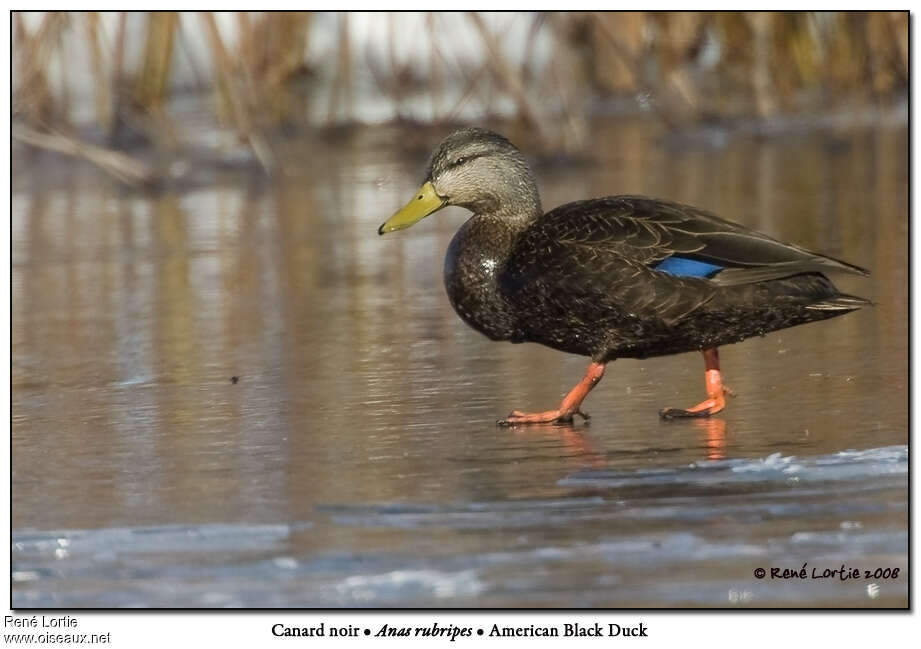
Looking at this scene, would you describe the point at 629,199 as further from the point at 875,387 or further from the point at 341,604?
the point at 341,604

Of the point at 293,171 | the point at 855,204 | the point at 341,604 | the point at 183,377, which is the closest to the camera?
the point at 341,604

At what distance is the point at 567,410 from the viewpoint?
18.2ft

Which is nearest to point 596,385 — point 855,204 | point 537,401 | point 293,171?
point 537,401

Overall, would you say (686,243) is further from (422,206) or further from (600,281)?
(422,206)

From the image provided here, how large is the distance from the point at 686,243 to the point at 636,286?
0.65ft

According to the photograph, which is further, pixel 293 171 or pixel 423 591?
pixel 293 171

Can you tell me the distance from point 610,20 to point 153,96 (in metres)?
3.79

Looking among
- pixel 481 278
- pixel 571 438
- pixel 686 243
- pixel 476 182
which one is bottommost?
pixel 571 438

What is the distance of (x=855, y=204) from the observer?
10.6 m

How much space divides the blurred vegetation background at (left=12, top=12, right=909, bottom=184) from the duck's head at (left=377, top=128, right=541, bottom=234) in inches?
217

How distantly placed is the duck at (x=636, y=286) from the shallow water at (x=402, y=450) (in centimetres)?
21

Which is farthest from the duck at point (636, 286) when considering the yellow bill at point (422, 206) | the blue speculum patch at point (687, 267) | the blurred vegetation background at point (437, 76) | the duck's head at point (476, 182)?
→ the blurred vegetation background at point (437, 76)

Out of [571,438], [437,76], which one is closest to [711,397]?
[571,438]

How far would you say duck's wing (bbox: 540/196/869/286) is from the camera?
5484 mm
